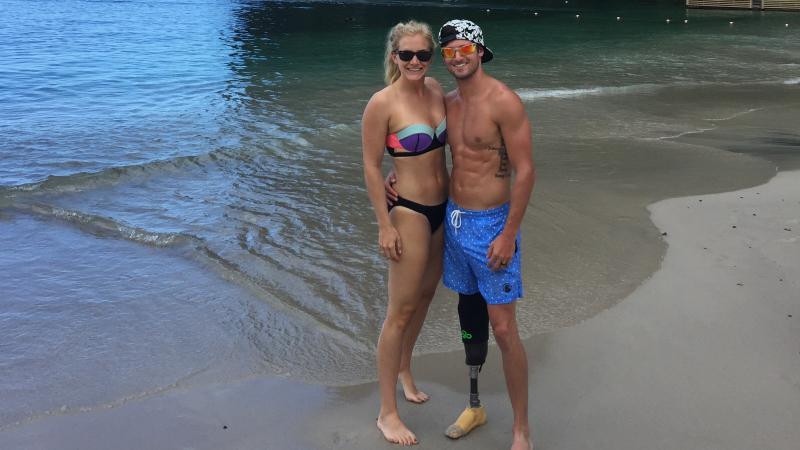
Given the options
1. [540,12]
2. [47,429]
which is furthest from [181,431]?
[540,12]

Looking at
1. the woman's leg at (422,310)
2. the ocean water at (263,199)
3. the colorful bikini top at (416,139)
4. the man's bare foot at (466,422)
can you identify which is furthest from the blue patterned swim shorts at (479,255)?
the ocean water at (263,199)

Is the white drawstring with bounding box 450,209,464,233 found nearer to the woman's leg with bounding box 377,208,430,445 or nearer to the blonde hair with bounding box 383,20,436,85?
the woman's leg with bounding box 377,208,430,445

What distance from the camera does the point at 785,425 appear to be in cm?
394

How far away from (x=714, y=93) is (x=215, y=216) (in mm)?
11789

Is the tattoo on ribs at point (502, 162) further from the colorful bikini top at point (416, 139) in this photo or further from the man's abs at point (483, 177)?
the colorful bikini top at point (416, 139)

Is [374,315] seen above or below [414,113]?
below

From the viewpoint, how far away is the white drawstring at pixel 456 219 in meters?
3.76

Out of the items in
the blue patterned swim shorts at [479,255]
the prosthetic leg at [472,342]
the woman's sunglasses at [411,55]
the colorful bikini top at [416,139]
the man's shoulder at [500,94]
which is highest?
the woman's sunglasses at [411,55]

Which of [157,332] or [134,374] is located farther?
[157,332]

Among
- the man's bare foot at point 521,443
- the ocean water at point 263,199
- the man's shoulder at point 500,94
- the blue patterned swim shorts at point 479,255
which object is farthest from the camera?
the ocean water at point 263,199

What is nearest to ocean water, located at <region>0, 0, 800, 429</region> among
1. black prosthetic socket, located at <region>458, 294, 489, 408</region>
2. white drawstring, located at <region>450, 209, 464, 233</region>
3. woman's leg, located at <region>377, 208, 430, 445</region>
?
woman's leg, located at <region>377, 208, 430, 445</region>

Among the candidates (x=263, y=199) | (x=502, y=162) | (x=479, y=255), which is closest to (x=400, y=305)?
(x=479, y=255)

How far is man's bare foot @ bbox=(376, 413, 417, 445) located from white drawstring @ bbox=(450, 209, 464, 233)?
1.05 metres

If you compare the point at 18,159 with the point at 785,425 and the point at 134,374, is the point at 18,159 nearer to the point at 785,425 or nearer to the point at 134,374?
the point at 134,374
